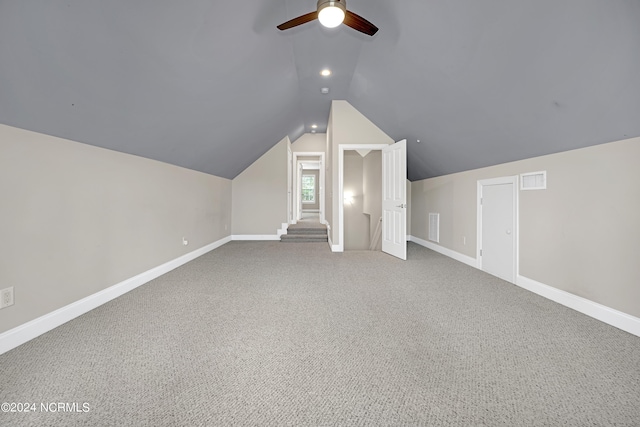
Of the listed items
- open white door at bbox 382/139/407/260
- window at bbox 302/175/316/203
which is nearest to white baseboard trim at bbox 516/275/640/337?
open white door at bbox 382/139/407/260

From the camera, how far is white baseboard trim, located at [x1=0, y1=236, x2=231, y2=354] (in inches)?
71.8

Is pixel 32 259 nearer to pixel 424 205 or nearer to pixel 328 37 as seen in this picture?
pixel 328 37

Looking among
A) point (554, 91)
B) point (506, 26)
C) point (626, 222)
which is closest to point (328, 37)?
point (506, 26)

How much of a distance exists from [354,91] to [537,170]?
9.61 feet

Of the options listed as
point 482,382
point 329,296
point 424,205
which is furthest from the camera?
point 424,205

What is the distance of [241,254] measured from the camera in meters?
5.02

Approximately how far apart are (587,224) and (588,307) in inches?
28.3

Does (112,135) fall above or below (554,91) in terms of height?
below

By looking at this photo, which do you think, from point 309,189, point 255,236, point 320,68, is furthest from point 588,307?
point 309,189

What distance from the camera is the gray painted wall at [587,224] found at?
209cm

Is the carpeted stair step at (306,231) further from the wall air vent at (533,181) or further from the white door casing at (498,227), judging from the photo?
the wall air vent at (533,181)

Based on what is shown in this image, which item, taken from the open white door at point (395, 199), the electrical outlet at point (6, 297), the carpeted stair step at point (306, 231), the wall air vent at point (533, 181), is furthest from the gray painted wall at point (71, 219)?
the wall air vent at point (533, 181)

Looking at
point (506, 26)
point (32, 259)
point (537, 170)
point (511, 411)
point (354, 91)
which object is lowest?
point (511, 411)

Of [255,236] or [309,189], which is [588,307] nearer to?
[255,236]
